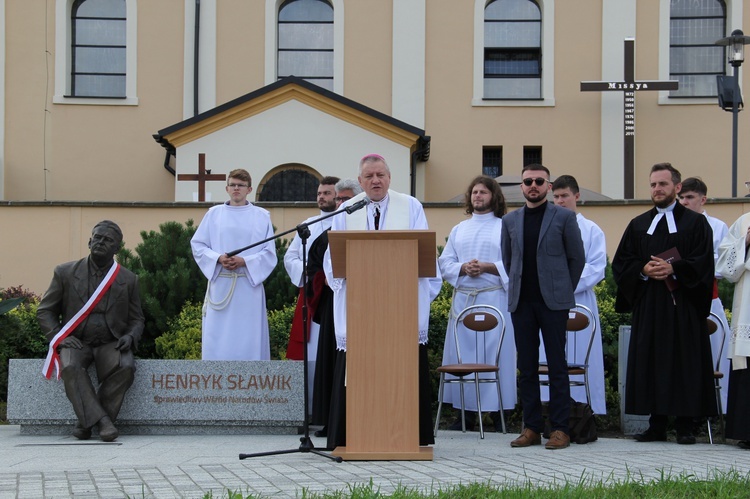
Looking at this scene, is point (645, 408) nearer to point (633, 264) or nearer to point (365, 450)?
point (633, 264)

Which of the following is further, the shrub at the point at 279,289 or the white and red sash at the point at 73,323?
the shrub at the point at 279,289

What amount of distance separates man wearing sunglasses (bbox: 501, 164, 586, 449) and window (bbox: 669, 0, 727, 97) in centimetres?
1933

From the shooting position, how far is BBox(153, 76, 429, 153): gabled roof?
945 inches

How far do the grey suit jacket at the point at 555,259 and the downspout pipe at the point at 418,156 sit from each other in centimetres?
1586

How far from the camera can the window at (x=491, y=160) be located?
87.8ft

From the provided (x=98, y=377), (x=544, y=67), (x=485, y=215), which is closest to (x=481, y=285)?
(x=485, y=215)

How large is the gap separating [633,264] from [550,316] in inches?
46.1

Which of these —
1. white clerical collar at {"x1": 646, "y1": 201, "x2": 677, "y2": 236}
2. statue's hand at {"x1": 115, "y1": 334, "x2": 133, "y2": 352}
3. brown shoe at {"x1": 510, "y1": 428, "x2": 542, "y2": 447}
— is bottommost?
brown shoe at {"x1": 510, "y1": 428, "x2": 542, "y2": 447}

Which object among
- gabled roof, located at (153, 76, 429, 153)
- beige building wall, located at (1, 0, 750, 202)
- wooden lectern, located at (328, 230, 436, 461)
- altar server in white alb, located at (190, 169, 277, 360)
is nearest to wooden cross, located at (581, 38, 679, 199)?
beige building wall, located at (1, 0, 750, 202)

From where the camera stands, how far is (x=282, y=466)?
7.04 meters

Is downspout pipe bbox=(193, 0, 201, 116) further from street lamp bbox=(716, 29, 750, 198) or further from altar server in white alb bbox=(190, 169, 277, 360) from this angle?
altar server in white alb bbox=(190, 169, 277, 360)

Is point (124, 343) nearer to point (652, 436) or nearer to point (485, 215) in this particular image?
point (485, 215)

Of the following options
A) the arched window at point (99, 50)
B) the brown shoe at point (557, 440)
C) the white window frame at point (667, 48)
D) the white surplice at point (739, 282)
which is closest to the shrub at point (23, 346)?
the brown shoe at point (557, 440)

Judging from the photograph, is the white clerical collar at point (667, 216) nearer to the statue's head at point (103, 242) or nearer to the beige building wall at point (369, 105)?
the statue's head at point (103, 242)
